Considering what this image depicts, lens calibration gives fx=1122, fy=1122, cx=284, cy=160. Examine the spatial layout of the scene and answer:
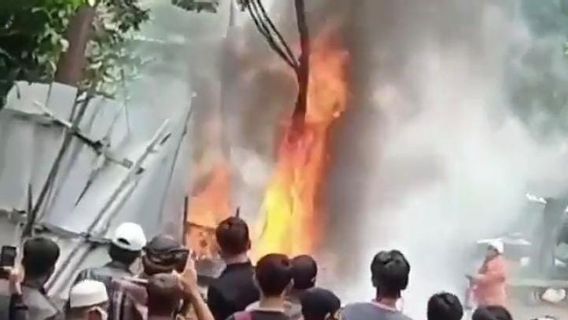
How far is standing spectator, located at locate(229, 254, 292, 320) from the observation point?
404 cm

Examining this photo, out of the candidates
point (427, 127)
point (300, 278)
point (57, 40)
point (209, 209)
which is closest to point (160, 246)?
point (300, 278)

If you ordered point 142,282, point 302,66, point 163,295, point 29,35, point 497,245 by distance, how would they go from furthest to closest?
point 302,66
point 497,245
point 29,35
point 142,282
point 163,295

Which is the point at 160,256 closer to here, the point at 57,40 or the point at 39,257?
the point at 39,257

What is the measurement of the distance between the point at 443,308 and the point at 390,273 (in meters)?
0.31

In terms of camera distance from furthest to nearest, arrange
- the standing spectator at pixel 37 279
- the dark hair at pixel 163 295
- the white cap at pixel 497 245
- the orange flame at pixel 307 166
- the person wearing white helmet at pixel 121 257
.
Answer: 1. the orange flame at pixel 307 166
2. the white cap at pixel 497 245
3. the person wearing white helmet at pixel 121 257
4. the standing spectator at pixel 37 279
5. the dark hair at pixel 163 295

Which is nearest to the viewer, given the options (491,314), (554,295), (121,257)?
(491,314)

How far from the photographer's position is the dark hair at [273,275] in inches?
159

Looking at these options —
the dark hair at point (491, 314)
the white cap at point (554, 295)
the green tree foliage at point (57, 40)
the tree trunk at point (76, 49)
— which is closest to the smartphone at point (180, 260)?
the dark hair at point (491, 314)

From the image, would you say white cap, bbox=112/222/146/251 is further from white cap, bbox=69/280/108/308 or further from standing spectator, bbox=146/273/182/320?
standing spectator, bbox=146/273/182/320

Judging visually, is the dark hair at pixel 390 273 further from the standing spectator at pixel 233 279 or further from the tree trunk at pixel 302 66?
the tree trunk at pixel 302 66

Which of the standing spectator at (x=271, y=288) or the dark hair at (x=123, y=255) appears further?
the dark hair at (x=123, y=255)

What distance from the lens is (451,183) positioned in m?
10.2

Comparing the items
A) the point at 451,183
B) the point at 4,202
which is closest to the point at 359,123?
the point at 451,183

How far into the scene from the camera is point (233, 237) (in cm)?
471
